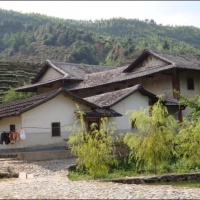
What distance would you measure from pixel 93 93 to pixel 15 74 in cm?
2686

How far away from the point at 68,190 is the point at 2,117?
40.6 feet

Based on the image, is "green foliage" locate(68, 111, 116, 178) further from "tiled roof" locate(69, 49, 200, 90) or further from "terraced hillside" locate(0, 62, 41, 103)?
"terraced hillside" locate(0, 62, 41, 103)

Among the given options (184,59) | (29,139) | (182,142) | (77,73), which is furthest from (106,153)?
(77,73)

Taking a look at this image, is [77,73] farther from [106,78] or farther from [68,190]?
[68,190]

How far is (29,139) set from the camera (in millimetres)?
23438

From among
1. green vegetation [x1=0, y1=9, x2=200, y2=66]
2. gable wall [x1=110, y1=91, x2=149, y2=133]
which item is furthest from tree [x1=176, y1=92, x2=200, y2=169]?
green vegetation [x1=0, y1=9, x2=200, y2=66]

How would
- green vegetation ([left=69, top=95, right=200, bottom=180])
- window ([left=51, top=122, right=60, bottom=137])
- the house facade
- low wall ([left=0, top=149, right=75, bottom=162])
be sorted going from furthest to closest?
1. window ([left=51, top=122, right=60, bottom=137])
2. the house facade
3. low wall ([left=0, top=149, right=75, bottom=162])
4. green vegetation ([left=69, top=95, right=200, bottom=180])

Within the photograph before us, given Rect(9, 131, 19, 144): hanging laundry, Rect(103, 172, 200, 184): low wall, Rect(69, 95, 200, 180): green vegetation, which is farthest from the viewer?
Rect(9, 131, 19, 144): hanging laundry

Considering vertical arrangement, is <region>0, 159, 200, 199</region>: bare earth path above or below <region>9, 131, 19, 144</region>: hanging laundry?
below

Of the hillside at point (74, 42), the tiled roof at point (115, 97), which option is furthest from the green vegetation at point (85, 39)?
the tiled roof at point (115, 97)

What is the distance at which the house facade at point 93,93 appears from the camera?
2394 cm

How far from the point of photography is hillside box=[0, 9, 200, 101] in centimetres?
6591

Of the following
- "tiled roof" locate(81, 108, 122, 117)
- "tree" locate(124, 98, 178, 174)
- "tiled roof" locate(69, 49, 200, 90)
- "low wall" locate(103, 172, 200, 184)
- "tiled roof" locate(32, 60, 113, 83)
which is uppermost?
"tiled roof" locate(32, 60, 113, 83)

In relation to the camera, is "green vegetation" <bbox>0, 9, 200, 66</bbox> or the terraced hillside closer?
the terraced hillside
